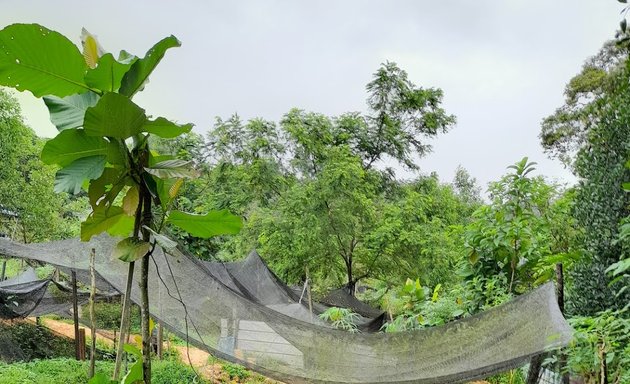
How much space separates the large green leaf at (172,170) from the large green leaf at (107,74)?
7.1 inches

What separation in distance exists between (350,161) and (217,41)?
1969mm

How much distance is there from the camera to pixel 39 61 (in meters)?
1.12

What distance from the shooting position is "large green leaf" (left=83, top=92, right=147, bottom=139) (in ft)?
3.41

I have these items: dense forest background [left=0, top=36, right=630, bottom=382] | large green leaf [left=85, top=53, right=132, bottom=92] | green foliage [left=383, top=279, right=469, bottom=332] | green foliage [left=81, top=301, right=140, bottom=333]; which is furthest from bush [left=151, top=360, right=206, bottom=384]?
large green leaf [left=85, top=53, right=132, bottom=92]

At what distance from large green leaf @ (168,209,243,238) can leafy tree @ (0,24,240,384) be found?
8 cm

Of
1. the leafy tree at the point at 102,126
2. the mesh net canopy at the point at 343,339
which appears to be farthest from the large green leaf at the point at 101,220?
the mesh net canopy at the point at 343,339

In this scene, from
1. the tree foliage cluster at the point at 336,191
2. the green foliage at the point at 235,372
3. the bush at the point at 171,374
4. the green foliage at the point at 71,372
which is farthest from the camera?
the tree foliage cluster at the point at 336,191

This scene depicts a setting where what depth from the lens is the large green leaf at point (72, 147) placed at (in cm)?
112

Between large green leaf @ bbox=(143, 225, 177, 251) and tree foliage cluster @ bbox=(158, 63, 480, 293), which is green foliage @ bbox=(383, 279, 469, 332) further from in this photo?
large green leaf @ bbox=(143, 225, 177, 251)

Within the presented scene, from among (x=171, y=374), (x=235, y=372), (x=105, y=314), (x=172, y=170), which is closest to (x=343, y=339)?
(x=172, y=170)

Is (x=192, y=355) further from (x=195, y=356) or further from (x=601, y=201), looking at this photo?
(x=601, y=201)

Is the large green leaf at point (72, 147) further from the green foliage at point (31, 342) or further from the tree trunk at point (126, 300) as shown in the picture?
the green foliage at point (31, 342)

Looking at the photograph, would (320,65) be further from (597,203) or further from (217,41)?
(597,203)

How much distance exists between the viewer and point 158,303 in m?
2.76
